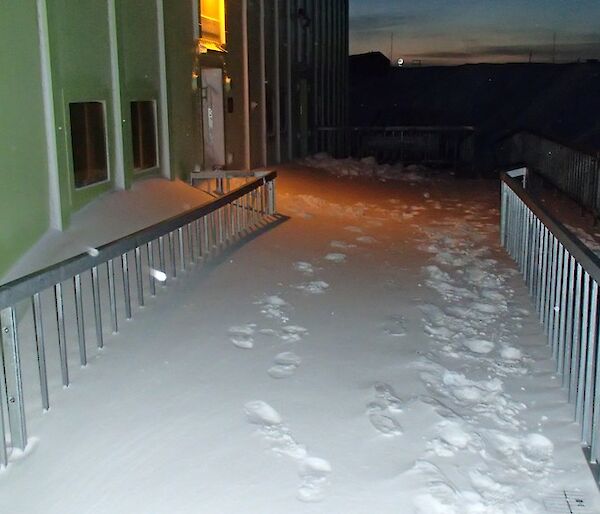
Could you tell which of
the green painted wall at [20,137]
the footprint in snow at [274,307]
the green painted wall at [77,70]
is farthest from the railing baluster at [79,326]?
the green painted wall at [77,70]

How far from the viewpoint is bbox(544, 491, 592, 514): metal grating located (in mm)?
3444

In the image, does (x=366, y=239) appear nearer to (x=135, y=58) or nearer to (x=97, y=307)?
(x=135, y=58)

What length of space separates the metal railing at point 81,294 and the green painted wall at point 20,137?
0.75 metres

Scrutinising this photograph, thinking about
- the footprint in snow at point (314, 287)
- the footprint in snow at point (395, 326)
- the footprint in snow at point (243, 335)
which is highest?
the footprint in snow at point (243, 335)

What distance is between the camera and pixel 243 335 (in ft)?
19.1

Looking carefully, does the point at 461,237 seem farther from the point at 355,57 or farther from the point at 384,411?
the point at 355,57

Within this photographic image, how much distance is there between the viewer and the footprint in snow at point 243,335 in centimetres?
559

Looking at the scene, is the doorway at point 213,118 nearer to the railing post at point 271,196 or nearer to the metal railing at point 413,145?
the railing post at point 271,196

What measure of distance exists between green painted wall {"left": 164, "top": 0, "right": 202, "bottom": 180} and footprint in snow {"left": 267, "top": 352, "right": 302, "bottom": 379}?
268 inches

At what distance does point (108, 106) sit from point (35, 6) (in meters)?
2.18

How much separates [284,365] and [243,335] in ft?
2.37

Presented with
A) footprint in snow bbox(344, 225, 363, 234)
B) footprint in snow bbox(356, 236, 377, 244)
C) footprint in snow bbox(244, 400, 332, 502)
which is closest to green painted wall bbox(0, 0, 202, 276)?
footprint in snow bbox(344, 225, 363, 234)

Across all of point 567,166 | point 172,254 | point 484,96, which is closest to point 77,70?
point 172,254

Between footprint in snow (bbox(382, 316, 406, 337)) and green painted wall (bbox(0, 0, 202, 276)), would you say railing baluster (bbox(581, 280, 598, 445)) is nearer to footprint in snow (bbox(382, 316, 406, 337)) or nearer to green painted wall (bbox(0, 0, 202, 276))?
footprint in snow (bbox(382, 316, 406, 337))
